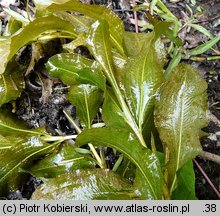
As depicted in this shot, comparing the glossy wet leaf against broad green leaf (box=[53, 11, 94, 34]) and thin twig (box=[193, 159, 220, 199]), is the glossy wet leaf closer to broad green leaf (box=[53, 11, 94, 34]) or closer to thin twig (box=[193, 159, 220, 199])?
broad green leaf (box=[53, 11, 94, 34])

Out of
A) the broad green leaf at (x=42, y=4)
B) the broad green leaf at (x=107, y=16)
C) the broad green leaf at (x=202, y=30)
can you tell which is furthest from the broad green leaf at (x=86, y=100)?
the broad green leaf at (x=202, y=30)

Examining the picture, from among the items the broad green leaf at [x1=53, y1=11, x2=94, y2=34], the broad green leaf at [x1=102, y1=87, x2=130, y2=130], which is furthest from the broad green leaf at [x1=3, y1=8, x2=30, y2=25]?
the broad green leaf at [x1=102, y1=87, x2=130, y2=130]

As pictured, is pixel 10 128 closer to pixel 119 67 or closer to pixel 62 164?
pixel 62 164

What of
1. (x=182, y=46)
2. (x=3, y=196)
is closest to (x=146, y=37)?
(x=182, y=46)

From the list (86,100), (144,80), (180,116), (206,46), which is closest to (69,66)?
(86,100)

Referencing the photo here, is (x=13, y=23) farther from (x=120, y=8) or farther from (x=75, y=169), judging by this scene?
(x=75, y=169)

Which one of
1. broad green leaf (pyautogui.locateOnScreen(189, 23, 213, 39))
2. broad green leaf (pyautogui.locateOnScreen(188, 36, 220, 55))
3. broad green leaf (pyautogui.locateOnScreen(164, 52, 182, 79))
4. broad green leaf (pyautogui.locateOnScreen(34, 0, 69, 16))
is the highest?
broad green leaf (pyautogui.locateOnScreen(34, 0, 69, 16))

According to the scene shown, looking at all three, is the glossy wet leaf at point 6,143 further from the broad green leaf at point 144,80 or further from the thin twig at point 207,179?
the thin twig at point 207,179
